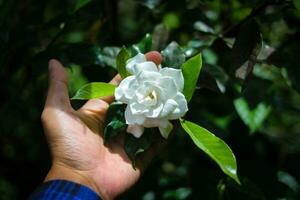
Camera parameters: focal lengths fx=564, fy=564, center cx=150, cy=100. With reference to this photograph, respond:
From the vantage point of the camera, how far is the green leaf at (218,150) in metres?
1.13

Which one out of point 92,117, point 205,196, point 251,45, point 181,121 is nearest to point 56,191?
point 92,117

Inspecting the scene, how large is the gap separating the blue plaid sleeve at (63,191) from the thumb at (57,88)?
20 centimetres

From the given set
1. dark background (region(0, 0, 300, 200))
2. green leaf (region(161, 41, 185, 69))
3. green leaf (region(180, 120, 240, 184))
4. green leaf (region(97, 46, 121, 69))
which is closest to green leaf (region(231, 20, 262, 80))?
dark background (region(0, 0, 300, 200))

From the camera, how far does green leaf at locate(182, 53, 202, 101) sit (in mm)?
1290

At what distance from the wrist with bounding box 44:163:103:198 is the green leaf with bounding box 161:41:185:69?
344 mm

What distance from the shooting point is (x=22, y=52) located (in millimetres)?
1679

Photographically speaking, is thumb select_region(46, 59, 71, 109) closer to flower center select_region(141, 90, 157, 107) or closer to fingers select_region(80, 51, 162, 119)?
fingers select_region(80, 51, 162, 119)

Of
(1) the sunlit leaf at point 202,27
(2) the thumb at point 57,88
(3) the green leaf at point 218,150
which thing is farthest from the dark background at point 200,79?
(3) the green leaf at point 218,150

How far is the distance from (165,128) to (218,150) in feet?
0.64

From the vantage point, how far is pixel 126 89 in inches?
51.4

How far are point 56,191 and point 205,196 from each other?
0.46 meters

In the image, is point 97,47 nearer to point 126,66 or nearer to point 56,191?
point 126,66

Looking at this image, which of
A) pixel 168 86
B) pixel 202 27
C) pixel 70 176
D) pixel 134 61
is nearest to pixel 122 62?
pixel 134 61

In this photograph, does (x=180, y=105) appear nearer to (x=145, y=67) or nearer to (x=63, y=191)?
(x=145, y=67)
